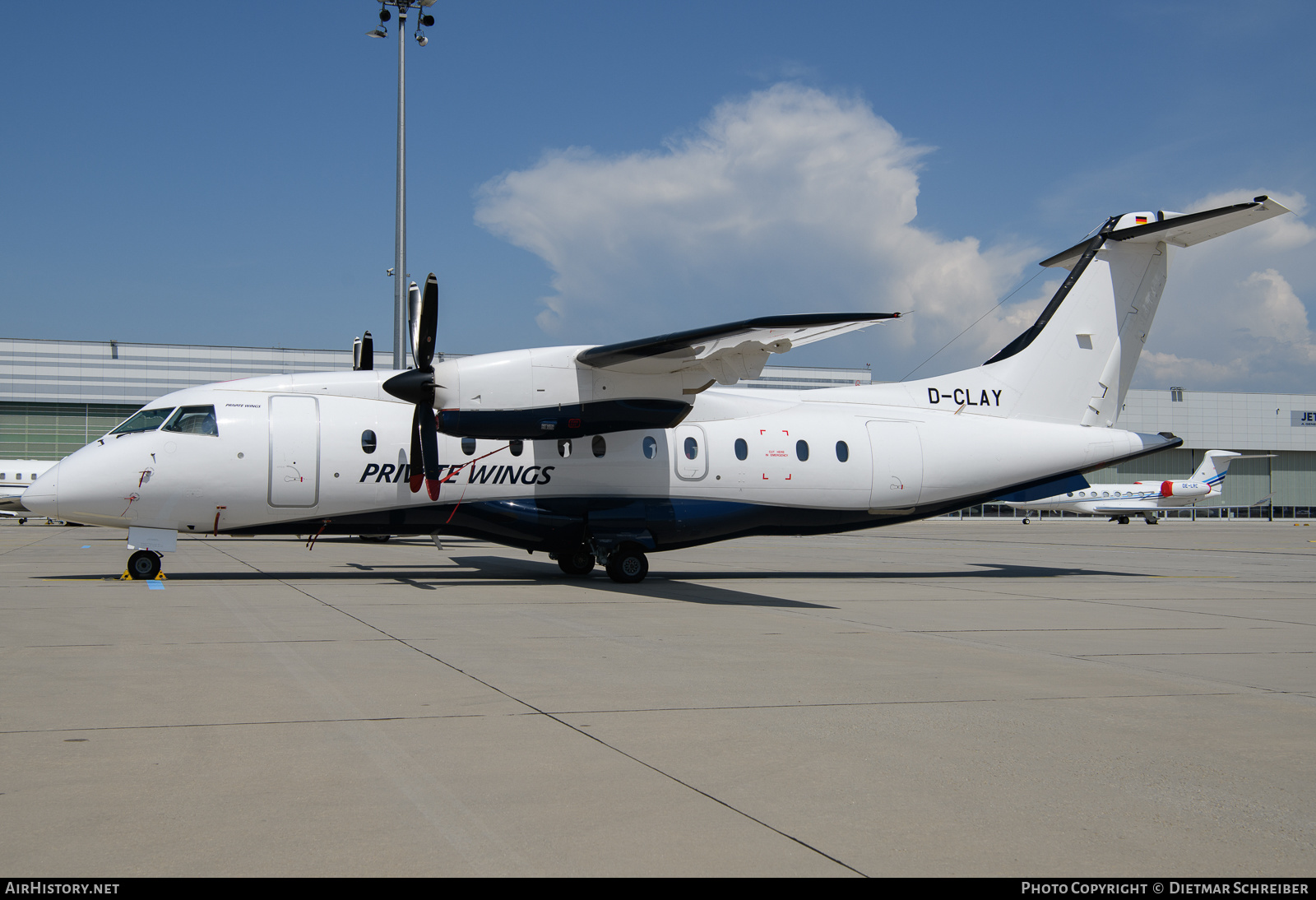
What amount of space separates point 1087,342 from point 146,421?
724 inches

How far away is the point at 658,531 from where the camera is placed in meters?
17.2

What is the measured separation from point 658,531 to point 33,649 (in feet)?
34.0

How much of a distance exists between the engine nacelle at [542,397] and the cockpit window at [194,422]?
160 inches

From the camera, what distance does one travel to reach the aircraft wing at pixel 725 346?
43.5 ft

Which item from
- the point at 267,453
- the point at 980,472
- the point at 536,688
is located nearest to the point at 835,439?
the point at 980,472

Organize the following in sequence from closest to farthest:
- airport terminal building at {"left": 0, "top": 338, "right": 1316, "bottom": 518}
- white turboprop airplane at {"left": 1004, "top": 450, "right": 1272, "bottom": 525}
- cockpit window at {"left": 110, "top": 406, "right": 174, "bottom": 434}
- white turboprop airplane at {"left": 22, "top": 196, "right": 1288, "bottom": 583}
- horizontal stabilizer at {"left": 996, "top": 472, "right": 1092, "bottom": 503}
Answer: white turboprop airplane at {"left": 22, "top": 196, "right": 1288, "bottom": 583} < cockpit window at {"left": 110, "top": 406, "right": 174, "bottom": 434} < horizontal stabilizer at {"left": 996, "top": 472, "right": 1092, "bottom": 503} < airport terminal building at {"left": 0, "top": 338, "right": 1316, "bottom": 518} < white turboprop airplane at {"left": 1004, "top": 450, "right": 1272, "bottom": 525}

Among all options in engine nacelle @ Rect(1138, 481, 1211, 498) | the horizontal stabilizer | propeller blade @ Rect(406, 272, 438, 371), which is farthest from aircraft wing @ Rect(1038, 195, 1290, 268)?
engine nacelle @ Rect(1138, 481, 1211, 498)

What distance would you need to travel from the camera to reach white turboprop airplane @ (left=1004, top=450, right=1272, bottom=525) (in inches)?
2477

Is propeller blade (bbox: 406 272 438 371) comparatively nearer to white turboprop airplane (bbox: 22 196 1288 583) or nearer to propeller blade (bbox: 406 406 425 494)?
white turboprop airplane (bbox: 22 196 1288 583)

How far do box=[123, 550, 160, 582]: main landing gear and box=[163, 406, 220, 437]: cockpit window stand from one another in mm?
2138

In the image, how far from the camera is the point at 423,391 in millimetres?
14648

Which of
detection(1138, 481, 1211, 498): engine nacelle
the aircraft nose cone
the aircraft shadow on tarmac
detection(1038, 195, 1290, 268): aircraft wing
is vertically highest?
detection(1038, 195, 1290, 268): aircraft wing

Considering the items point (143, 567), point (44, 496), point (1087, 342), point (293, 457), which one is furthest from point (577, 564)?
point (1087, 342)

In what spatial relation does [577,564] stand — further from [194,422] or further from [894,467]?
[194,422]
